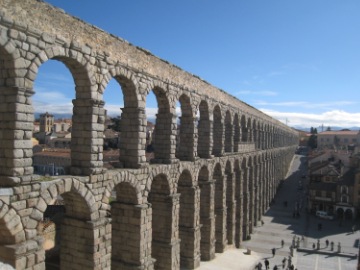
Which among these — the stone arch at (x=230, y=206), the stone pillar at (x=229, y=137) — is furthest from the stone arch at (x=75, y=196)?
the stone arch at (x=230, y=206)

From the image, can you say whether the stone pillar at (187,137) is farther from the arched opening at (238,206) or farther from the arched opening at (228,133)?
the arched opening at (238,206)

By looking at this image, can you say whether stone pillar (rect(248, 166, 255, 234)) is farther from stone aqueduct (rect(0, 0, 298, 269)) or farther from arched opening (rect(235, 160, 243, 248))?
stone aqueduct (rect(0, 0, 298, 269))

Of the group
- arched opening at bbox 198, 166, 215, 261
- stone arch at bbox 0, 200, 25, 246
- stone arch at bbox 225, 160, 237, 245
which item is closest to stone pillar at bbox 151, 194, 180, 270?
arched opening at bbox 198, 166, 215, 261

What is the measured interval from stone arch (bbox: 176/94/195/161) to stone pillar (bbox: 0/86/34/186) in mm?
12012

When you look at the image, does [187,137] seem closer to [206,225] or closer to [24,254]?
[206,225]

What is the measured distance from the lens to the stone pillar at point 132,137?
51.6ft

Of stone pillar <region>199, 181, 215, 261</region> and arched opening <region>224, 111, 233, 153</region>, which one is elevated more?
arched opening <region>224, 111, 233, 153</region>

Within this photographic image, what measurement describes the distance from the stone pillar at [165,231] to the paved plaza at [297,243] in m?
4.80

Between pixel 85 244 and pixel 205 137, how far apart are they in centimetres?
1299

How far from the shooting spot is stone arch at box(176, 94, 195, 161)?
21.5 metres

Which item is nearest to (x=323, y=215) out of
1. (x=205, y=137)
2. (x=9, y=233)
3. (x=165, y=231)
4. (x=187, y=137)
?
(x=205, y=137)

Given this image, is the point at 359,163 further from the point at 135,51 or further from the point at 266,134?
the point at 135,51

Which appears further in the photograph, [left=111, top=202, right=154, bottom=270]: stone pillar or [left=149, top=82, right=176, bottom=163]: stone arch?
[left=149, top=82, right=176, bottom=163]: stone arch

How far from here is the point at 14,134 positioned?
10148 mm
